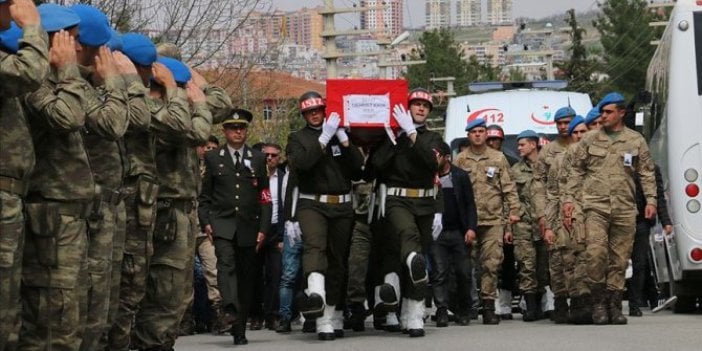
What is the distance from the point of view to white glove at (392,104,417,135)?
49.2 ft

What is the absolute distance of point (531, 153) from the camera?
1870 centimetres

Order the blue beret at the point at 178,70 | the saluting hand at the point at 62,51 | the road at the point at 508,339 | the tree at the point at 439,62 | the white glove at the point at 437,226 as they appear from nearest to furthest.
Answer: the saluting hand at the point at 62,51 < the blue beret at the point at 178,70 < the road at the point at 508,339 < the white glove at the point at 437,226 < the tree at the point at 439,62

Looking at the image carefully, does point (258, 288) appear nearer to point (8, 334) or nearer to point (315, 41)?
point (8, 334)

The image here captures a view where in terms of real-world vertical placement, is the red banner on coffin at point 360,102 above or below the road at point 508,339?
above

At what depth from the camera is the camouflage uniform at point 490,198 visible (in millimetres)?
17516

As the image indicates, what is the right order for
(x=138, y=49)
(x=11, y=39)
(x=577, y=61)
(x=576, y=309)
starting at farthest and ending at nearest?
(x=577, y=61), (x=576, y=309), (x=138, y=49), (x=11, y=39)

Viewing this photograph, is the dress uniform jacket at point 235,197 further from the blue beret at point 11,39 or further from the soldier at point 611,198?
the blue beret at point 11,39

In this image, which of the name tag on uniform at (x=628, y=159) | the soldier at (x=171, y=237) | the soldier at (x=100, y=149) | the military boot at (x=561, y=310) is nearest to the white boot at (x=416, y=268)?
the name tag on uniform at (x=628, y=159)

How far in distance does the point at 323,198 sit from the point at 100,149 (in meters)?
4.59

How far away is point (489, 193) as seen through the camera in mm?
17719

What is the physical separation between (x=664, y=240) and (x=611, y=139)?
364 centimetres

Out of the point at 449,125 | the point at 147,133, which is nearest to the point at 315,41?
the point at 449,125

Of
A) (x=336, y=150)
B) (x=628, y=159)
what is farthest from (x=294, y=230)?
(x=628, y=159)

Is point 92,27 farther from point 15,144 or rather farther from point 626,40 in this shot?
point 626,40
